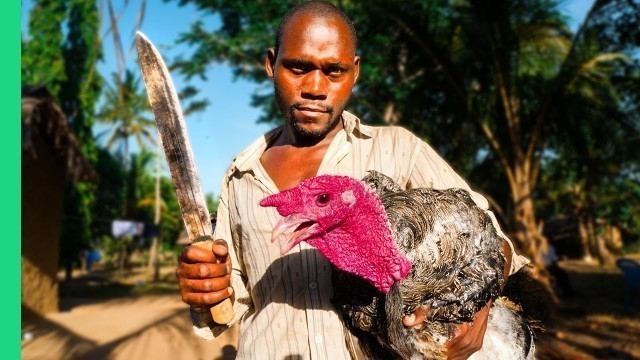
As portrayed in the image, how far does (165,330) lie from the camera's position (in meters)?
8.41

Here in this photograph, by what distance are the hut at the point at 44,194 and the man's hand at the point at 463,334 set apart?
1015 centimetres

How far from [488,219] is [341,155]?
514 mm

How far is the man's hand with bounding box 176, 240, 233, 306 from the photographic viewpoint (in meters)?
1.53

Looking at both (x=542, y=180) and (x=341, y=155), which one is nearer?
(x=341, y=155)

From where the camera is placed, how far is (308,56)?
1672mm

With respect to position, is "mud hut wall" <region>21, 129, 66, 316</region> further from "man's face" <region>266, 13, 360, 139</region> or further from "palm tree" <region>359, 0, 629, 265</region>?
"man's face" <region>266, 13, 360, 139</region>

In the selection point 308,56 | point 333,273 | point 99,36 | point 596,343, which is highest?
point 99,36

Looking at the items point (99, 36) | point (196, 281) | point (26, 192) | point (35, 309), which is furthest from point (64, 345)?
point (196, 281)

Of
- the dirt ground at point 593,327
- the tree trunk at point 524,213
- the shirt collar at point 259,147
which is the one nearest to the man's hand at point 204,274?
the shirt collar at point 259,147

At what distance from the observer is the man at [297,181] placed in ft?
5.39

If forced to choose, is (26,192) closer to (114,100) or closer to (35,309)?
(35,309)

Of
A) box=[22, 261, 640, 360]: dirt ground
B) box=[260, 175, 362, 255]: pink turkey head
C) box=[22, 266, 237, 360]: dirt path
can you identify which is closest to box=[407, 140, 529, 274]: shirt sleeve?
box=[260, 175, 362, 255]: pink turkey head

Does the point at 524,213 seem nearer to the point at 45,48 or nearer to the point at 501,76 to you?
the point at 501,76

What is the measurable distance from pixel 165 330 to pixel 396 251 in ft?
25.5
